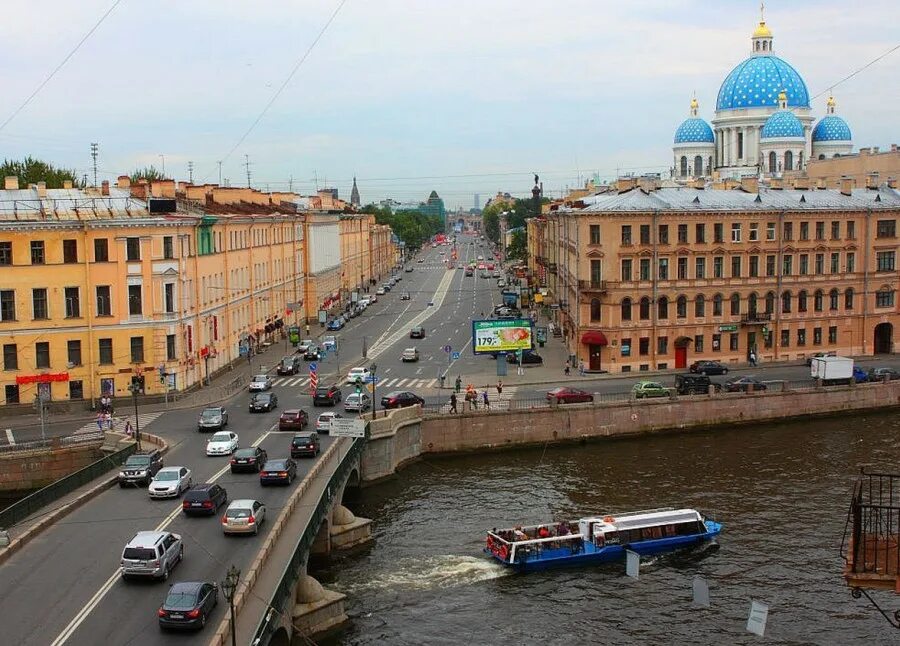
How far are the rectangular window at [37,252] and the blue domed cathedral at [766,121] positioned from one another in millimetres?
91318

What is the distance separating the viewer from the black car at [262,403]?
170ft

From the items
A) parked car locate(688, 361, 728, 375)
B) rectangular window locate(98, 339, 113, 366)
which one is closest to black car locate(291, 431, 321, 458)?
rectangular window locate(98, 339, 113, 366)

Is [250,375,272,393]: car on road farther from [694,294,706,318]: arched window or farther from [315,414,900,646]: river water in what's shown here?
[694,294,706,318]: arched window

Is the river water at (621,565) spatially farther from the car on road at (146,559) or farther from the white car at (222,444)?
the car on road at (146,559)

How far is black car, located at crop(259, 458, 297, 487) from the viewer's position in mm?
37062

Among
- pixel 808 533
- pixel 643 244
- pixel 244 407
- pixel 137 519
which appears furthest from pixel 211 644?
pixel 643 244

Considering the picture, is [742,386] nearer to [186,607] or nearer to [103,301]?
[103,301]

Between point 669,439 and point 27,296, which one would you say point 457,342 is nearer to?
point 669,439

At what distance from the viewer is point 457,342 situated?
8006 centimetres

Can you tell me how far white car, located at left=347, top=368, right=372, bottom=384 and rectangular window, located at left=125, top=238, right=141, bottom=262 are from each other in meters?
13.5

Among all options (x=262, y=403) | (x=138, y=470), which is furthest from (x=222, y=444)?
(x=262, y=403)

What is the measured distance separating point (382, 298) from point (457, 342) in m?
47.5

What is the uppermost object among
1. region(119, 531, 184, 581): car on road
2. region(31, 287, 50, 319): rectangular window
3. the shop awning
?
region(31, 287, 50, 319): rectangular window

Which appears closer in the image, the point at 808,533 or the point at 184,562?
the point at 184,562
